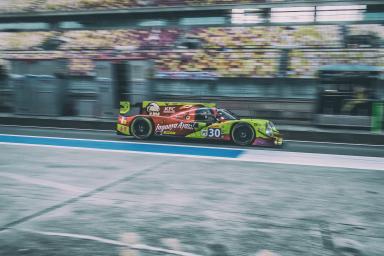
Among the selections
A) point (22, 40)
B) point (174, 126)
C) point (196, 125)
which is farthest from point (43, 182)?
point (22, 40)

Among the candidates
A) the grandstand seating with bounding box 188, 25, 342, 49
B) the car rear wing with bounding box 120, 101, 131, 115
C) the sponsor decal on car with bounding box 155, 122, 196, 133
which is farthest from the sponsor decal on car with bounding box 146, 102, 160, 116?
the grandstand seating with bounding box 188, 25, 342, 49

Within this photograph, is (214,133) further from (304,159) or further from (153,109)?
(304,159)

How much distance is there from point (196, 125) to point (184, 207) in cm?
564

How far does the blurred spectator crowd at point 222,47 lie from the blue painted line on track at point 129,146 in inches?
173

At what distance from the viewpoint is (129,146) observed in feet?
34.2

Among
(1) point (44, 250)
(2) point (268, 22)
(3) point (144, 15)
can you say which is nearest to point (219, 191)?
(1) point (44, 250)

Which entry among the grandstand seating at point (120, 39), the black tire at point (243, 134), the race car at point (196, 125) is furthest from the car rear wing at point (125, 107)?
the grandstand seating at point (120, 39)

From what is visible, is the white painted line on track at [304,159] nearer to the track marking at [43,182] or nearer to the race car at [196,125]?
the race car at [196,125]

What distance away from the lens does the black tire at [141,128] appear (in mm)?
11383

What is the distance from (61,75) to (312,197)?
38.0 ft

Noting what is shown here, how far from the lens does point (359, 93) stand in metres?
12.3

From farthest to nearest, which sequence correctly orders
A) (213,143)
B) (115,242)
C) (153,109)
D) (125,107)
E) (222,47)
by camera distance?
1. (222,47)
2. (125,107)
3. (153,109)
4. (213,143)
5. (115,242)

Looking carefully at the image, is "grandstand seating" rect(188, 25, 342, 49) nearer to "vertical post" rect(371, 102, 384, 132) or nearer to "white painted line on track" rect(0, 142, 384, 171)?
"vertical post" rect(371, 102, 384, 132)

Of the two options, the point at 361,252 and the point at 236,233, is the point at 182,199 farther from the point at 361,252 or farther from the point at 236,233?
the point at 361,252
